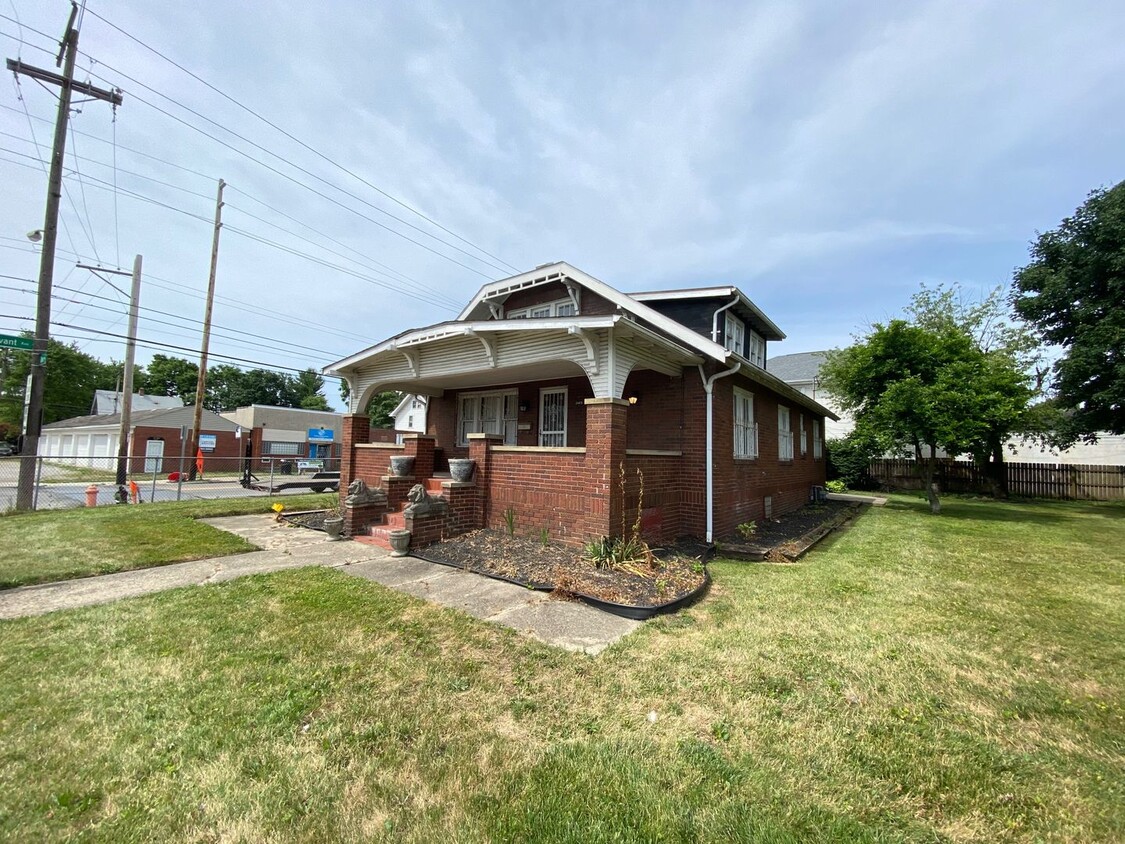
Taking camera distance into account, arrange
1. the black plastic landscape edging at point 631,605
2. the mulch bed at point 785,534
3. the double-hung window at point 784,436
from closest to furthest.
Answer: the black plastic landscape edging at point 631,605, the mulch bed at point 785,534, the double-hung window at point 784,436

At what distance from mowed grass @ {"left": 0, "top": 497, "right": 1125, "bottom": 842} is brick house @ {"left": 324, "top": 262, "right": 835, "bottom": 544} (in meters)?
2.79

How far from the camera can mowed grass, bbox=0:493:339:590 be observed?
5984 millimetres

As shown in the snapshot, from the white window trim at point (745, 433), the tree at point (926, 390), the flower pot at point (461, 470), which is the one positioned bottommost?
the flower pot at point (461, 470)

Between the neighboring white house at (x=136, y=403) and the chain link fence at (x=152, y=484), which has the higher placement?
the neighboring white house at (x=136, y=403)

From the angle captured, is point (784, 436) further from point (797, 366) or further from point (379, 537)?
point (797, 366)

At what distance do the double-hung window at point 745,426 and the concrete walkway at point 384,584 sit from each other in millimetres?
5931

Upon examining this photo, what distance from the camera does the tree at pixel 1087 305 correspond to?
16.8m

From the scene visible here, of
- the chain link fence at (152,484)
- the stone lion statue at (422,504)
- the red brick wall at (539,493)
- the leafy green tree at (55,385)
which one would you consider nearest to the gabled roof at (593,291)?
the red brick wall at (539,493)

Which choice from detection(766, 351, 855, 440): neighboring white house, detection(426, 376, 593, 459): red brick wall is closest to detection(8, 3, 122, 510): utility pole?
detection(426, 376, 593, 459): red brick wall

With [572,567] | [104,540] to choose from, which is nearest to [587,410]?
[572,567]

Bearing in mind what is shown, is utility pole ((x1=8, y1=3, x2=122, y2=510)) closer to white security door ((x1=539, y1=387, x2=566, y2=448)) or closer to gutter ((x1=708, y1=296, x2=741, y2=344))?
white security door ((x1=539, y1=387, x2=566, y2=448))

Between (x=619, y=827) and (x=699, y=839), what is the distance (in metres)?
0.34

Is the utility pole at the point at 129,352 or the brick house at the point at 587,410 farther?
the utility pole at the point at 129,352

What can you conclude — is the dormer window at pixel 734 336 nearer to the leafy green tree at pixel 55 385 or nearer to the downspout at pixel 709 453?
the downspout at pixel 709 453
